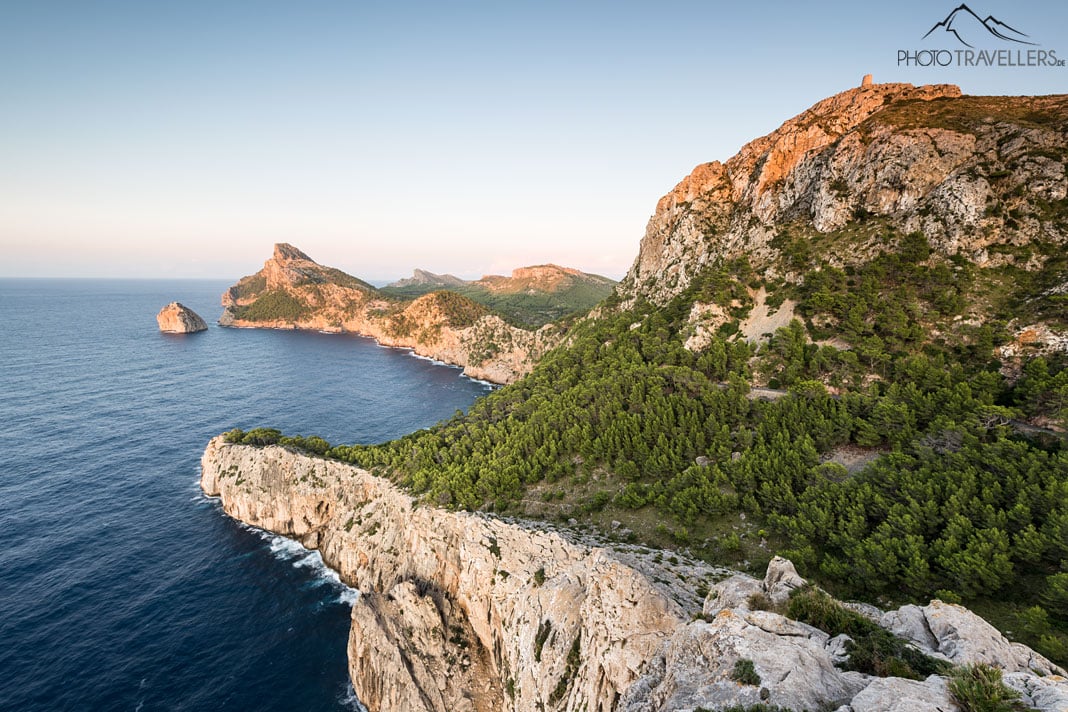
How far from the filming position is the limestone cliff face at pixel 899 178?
2077 inches

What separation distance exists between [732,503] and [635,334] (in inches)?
1881

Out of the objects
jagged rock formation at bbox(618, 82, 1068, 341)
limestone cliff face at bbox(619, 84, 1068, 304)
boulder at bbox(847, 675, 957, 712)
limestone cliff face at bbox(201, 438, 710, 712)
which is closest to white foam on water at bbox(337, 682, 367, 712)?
limestone cliff face at bbox(201, 438, 710, 712)

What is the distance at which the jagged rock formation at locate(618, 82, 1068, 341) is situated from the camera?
52.3 metres

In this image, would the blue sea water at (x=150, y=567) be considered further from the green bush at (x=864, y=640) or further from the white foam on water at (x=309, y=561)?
the green bush at (x=864, y=640)

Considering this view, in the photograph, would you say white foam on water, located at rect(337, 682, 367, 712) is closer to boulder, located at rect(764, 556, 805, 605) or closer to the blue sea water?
the blue sea water

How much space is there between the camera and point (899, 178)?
61375mm

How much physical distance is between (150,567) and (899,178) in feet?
392

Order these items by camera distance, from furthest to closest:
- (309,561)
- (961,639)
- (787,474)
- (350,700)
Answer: (309,561) → (350,700) → (787,474) → (961,639)

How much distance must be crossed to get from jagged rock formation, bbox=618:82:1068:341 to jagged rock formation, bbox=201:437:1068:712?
59.7 meters

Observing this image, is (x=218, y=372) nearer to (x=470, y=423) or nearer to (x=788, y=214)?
(x=470, y=423)

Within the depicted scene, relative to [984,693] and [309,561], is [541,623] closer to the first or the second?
[984,693]

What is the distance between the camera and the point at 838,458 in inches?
1639

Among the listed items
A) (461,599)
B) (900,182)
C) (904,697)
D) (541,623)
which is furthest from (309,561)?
A: (900,182)

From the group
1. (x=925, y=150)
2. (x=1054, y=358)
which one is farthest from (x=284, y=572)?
(x=925, y=150)
